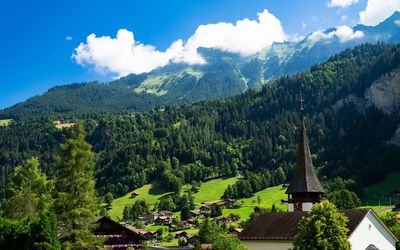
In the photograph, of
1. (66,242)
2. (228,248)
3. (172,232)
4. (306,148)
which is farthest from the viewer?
(172,232)

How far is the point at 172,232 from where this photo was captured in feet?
536

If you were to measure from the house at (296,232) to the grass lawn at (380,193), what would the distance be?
12249 centimetres

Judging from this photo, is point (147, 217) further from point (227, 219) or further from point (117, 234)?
point (117, 234)

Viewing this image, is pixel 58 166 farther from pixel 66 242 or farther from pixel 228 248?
pixel 228 248

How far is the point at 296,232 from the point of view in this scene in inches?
1837

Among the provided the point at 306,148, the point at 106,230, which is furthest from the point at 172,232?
the point at 306,148

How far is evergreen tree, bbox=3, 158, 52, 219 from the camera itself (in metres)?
63.4

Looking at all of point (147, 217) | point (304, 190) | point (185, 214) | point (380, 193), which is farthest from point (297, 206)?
point (147, 217)

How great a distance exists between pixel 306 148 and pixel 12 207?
3477cm

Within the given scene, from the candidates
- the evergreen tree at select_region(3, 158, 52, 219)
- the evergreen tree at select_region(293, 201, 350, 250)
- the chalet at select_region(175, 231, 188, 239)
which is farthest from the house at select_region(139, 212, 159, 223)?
the evergreen tree at select_region(293, 201, 350, 250)

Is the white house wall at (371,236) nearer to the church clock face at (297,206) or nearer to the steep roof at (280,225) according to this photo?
the steep roof at (280,225)

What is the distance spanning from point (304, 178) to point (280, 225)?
30.4ft

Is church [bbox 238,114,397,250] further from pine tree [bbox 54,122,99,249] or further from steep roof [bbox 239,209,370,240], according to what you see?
pine tree [bbox 54,122,99,249]

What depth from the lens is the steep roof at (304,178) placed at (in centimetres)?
5616
